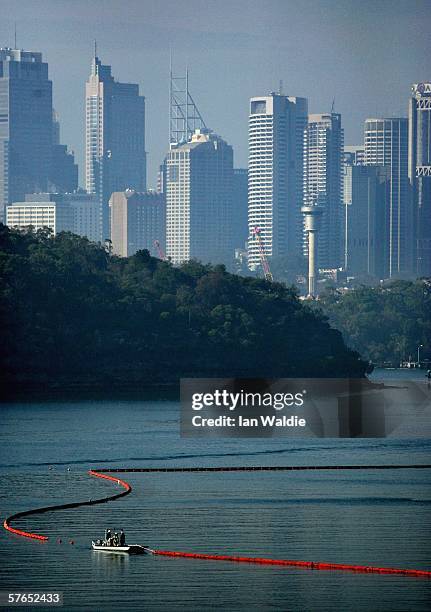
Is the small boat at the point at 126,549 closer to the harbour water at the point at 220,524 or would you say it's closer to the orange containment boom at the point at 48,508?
the harbour water at the point at 220,524

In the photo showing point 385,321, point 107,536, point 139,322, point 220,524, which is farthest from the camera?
point 385,321

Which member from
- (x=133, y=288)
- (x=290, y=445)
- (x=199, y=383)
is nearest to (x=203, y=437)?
(x=290, y=445)

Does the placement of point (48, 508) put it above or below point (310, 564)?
above

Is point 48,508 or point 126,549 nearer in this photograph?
point 126,549

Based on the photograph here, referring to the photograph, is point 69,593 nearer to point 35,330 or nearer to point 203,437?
point 203,437

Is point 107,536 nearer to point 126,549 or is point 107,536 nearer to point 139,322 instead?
point 126,549

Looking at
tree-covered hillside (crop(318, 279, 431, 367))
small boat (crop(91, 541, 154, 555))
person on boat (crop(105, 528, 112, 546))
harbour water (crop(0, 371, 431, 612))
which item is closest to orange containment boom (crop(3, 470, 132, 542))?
harbour water (crop(0, 371, 431, 612))

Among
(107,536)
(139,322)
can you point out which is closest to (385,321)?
(139,322)
